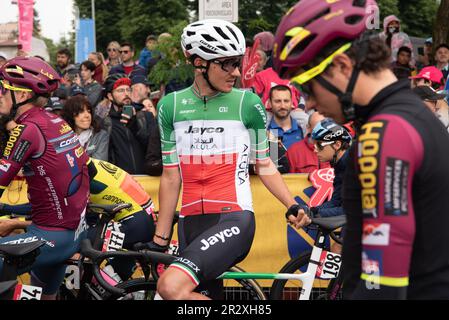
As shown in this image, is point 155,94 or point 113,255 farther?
point 155,94

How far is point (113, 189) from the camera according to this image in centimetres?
655

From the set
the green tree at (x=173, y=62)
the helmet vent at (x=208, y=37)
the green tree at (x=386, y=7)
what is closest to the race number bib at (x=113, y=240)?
the helmet vent at (x=208, y=37)

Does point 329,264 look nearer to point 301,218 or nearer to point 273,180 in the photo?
point 273,180

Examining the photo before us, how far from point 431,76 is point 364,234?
8.16 meters

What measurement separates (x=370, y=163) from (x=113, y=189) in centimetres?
434

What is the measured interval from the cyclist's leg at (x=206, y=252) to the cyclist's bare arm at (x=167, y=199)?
196 mm

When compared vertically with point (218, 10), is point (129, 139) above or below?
below

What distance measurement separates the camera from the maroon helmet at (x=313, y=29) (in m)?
2.69

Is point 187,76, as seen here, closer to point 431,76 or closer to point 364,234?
point 431,76

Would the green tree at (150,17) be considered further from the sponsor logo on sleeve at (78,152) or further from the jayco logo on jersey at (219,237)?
the jayco logo on jersey at (219,237)

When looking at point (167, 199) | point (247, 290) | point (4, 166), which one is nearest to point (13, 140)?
point (4, 166)

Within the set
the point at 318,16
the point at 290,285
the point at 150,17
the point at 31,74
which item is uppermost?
the point at 318,16

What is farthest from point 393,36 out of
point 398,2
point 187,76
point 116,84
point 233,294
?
point 398,2

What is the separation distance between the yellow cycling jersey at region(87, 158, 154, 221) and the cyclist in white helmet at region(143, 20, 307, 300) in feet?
4.67
